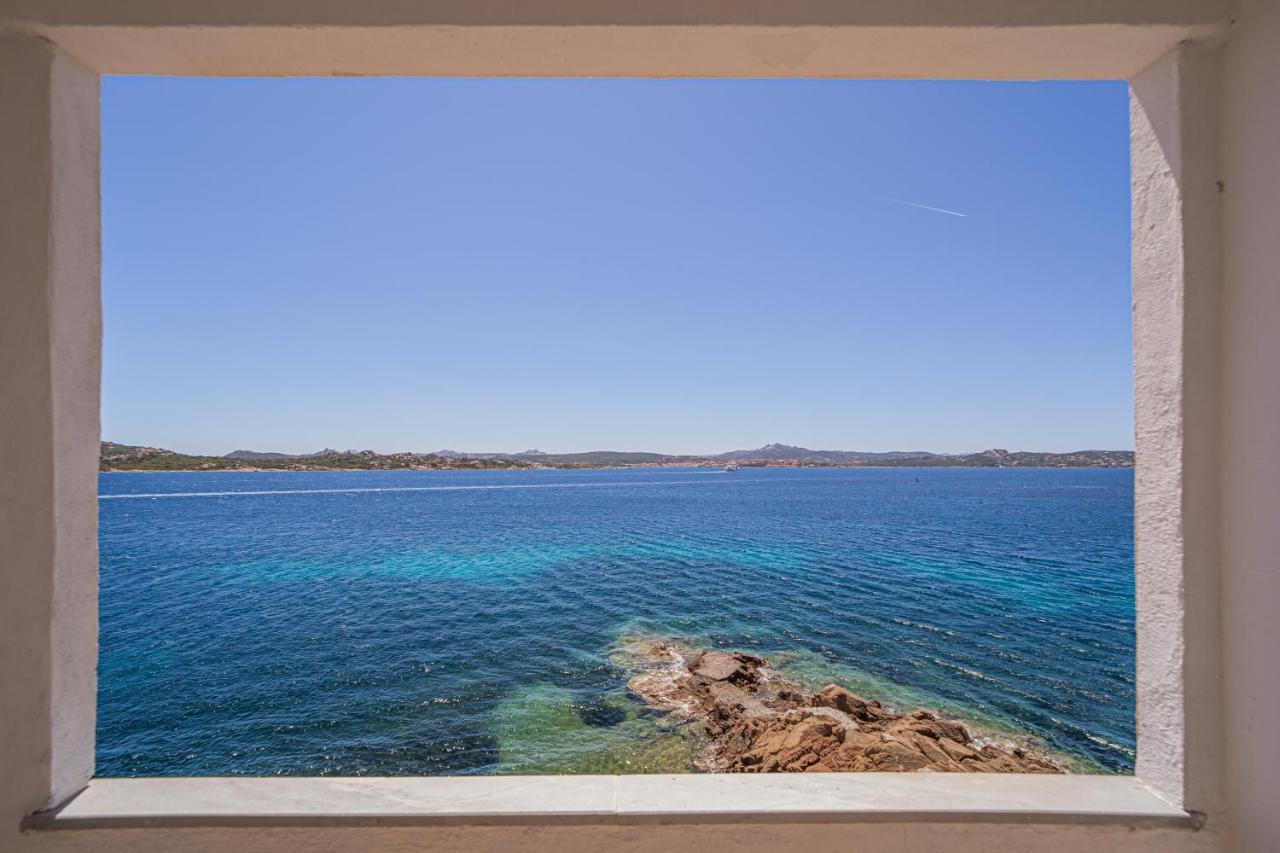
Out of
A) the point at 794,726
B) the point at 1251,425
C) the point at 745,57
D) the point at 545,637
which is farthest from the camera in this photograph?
the point at 545,637

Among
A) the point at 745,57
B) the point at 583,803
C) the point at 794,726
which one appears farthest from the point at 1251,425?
the point at 794,726

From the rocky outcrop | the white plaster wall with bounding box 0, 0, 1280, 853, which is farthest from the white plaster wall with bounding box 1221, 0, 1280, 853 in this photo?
the rocky outcrop

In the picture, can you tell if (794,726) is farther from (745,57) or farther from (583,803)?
(745,57)

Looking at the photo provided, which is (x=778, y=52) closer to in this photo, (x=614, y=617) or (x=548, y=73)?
(x=548, y=73)

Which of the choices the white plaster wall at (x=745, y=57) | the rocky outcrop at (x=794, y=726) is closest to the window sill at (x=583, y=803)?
the white plaster wall at (x=745, y=57)

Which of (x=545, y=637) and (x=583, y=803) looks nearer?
(x=583, y=803)

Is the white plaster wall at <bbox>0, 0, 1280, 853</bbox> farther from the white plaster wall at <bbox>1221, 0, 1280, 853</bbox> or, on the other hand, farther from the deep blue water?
the deep blue water
